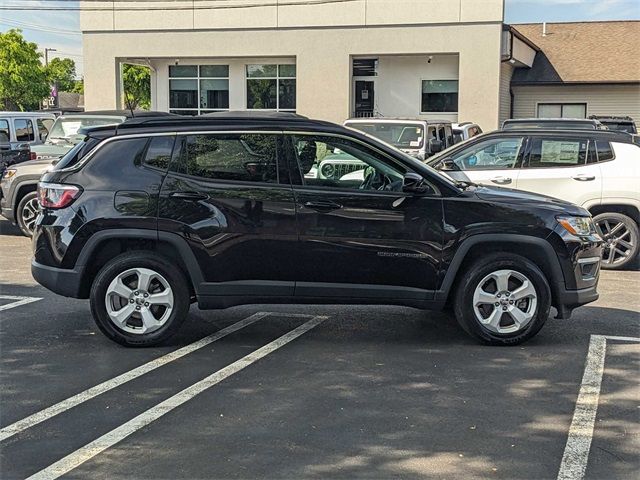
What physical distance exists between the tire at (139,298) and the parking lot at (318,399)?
17 cm

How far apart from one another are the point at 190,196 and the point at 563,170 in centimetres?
589

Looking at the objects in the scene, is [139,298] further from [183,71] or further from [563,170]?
[183,71]

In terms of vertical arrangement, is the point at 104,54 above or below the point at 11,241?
above

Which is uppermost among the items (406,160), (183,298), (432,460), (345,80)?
(345,80)

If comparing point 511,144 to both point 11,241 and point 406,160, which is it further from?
point 11,241

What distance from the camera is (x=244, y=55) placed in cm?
2802

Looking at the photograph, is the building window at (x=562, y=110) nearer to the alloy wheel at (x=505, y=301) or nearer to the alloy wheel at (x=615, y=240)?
the alloy wheel at (x=615, y=240)

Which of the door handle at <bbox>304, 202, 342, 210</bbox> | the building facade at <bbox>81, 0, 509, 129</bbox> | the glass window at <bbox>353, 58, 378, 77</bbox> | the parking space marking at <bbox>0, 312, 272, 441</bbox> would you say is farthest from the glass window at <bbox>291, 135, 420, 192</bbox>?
the glass window at <bbox>353, 58, 378, 77</bbox>

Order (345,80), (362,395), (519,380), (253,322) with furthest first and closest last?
1. (345,80)
2. (253,322)
3. (519,380)
4. (362,395)

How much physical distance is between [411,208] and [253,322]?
198cm

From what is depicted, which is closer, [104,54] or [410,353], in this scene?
[410,353]

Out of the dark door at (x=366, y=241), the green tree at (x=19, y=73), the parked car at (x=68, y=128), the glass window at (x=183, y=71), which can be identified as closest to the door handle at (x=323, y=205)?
the dark door at (x=366, y=241)

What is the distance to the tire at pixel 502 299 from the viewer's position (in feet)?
20.4

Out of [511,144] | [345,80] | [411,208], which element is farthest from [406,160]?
[345,80]
